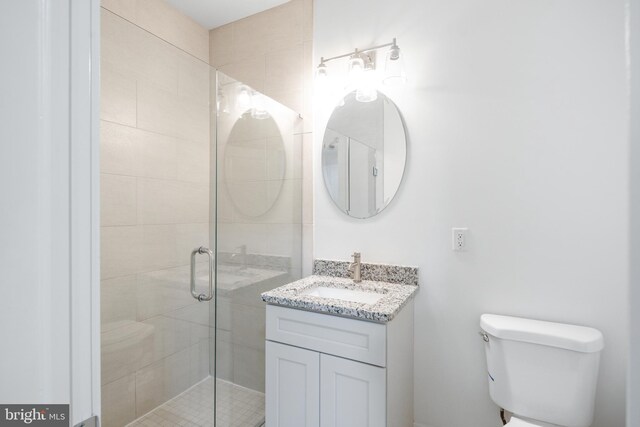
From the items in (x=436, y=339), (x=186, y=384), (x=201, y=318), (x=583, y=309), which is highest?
(x=583, y=309)

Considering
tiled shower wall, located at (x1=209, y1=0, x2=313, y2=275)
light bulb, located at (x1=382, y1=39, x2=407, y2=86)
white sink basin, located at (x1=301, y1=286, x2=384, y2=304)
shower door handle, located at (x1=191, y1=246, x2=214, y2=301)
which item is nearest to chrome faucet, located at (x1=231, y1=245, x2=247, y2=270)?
shower door handle, located at (x1=191, y1=246, x2=214, y2=301)

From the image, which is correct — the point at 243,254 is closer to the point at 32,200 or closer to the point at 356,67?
the point at 356,67

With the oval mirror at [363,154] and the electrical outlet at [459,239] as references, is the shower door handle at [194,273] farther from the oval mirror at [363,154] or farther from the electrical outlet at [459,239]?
the electrical outlet at [459,239]

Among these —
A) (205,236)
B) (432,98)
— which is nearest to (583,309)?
(432,98)

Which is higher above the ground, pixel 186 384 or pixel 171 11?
pixel 171 11

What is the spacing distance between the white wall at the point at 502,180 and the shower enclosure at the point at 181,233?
0.74m

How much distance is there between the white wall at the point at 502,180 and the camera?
1.44 metres

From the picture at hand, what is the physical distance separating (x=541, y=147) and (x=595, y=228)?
443 mm

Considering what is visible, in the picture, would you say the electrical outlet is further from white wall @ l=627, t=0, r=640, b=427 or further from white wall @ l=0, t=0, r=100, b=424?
white wall @ l=0, t=0, r=100, b=424

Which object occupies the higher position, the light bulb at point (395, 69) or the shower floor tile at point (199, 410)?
the light bulb at point (395, 69)

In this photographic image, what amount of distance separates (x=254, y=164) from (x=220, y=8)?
1279 mm

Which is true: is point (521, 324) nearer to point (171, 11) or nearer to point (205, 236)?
point (205, 236)

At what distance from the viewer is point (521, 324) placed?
4.81ft

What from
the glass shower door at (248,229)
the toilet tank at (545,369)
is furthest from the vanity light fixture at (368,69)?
the toilet tank at (545,369)
